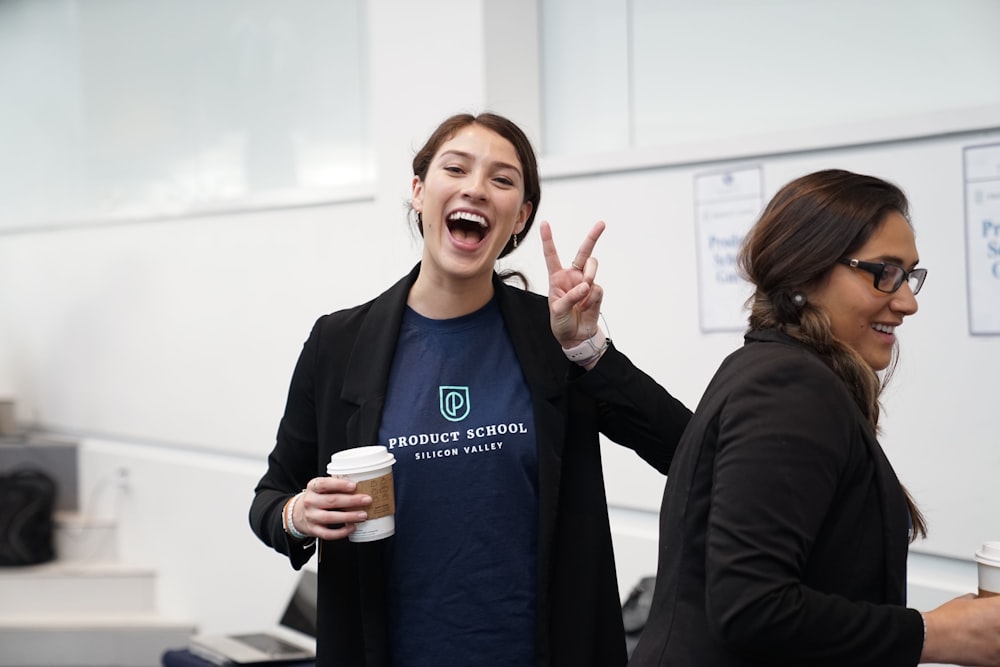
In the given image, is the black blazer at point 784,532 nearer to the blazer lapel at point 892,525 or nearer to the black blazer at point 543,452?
the blazer lapel at point 892,525

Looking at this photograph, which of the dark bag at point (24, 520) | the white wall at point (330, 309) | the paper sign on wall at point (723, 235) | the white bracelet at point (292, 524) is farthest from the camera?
the dark bag at point (24, 520)

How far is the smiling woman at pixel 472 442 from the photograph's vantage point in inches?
64.2

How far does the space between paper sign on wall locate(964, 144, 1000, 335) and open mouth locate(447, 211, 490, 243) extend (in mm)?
1231

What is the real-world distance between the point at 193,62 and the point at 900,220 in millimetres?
4448

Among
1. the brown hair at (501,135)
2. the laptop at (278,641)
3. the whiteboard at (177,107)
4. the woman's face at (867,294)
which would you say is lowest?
the laptop at (278,641)

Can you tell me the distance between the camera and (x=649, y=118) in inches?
129

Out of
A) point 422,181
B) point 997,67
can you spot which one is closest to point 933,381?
point 997,67

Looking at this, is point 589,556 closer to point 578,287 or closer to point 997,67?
point 578,287

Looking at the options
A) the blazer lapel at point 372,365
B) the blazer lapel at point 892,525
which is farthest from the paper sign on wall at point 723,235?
the blazer lapel at point 892,525

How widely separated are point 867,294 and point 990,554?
358mm

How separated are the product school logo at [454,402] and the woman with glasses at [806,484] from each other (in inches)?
→ 19.7

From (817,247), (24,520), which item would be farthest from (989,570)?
(24,520)

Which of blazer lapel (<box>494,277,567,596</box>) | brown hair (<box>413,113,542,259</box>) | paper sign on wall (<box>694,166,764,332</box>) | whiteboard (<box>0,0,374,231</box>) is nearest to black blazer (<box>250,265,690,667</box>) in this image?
blazer lapel (<box>494,277,567,596</box>)

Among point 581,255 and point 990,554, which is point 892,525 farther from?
point 581,255
